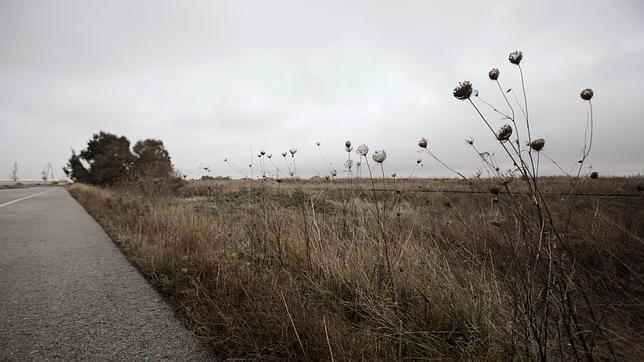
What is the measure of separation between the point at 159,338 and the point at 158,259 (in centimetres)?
168

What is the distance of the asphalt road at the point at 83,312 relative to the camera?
1.81 meters

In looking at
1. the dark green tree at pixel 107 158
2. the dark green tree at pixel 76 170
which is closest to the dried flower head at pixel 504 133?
the dark green tree at pixel 107 158

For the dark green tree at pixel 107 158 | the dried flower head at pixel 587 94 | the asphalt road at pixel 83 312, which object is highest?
the dark green tree at pixel 107 158

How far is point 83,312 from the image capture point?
2.33 metres

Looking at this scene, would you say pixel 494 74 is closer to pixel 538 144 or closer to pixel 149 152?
pixel 538 144

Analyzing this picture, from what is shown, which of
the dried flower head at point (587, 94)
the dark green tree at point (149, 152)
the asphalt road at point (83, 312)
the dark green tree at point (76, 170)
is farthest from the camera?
the dark green tree at point (76, 170)

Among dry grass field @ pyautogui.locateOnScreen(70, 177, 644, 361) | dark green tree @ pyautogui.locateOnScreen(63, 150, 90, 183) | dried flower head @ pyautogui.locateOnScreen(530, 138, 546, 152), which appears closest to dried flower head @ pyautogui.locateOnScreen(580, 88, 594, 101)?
dried flower head @ pyautogui.locateOnScreen(530, 138, 546, 152)

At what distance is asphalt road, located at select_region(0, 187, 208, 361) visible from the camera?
181 centimetres

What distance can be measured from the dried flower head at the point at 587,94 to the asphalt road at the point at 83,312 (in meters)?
3.02

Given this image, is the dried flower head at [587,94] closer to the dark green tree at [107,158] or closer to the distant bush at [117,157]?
the distant bush at [117,157]

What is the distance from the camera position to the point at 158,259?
3.42m

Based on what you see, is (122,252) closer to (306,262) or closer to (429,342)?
(306,262)

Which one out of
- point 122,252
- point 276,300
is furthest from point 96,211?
point 276,300

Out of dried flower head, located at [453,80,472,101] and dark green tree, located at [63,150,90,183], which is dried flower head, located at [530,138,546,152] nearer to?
dried flower head, located at [453,80,472,101]
